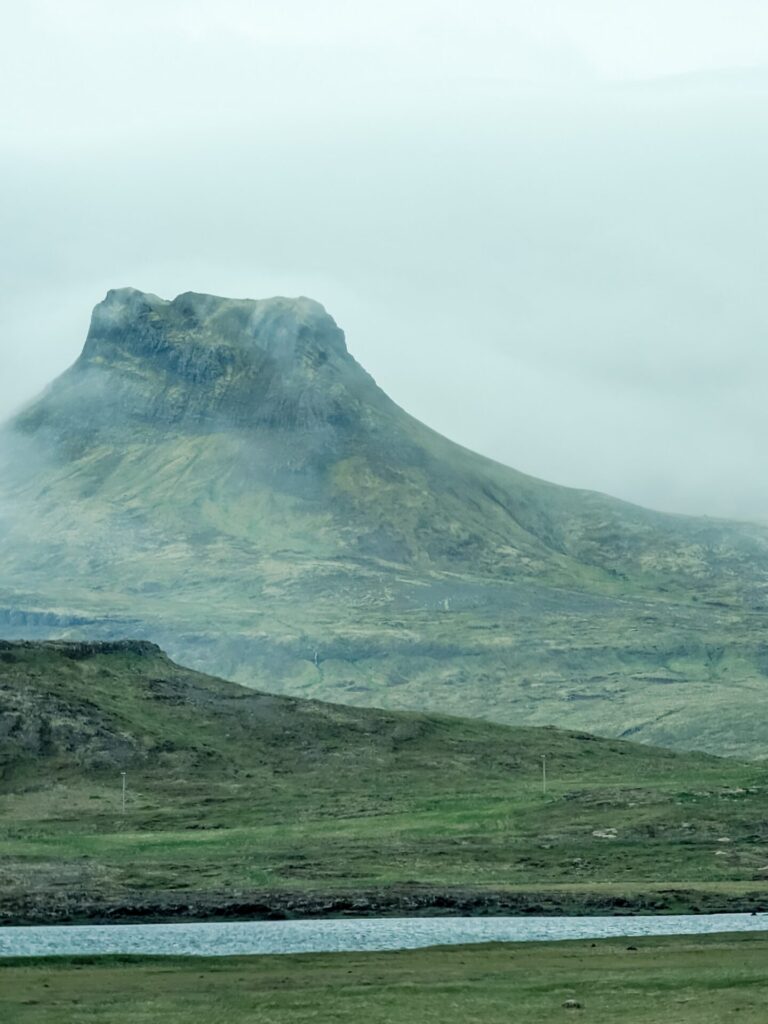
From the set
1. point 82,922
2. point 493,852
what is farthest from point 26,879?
point 493,852

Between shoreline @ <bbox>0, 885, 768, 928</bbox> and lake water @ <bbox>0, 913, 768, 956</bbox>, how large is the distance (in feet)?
8.51

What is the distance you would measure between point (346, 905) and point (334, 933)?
12.8 meters

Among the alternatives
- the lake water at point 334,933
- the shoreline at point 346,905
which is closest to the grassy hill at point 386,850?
the shoreline at point 346,905

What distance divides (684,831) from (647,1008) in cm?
9499

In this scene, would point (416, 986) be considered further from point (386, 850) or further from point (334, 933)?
point (386, 850)

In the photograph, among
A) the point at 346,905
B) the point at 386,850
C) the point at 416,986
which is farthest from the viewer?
the point at 386,850

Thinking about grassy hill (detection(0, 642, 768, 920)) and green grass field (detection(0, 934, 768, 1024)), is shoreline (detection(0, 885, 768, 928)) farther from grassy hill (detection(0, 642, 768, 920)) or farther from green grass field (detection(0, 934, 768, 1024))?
green grass field (detection(0, 934, 768, 1024))

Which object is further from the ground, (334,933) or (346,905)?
(334,933)

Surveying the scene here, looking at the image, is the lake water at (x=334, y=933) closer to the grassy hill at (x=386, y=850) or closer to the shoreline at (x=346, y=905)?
the shoreline at (x=346, y=905)

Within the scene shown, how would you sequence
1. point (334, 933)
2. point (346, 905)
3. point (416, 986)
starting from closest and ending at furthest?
point (416, 986), point (334, 933), point (346, 905)

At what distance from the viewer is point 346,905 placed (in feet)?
378

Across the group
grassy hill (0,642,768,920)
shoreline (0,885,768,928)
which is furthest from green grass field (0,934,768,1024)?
grassy hill (0,642,768,920)

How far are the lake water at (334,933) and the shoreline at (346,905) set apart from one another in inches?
102

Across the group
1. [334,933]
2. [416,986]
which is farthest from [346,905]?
[416,986]
